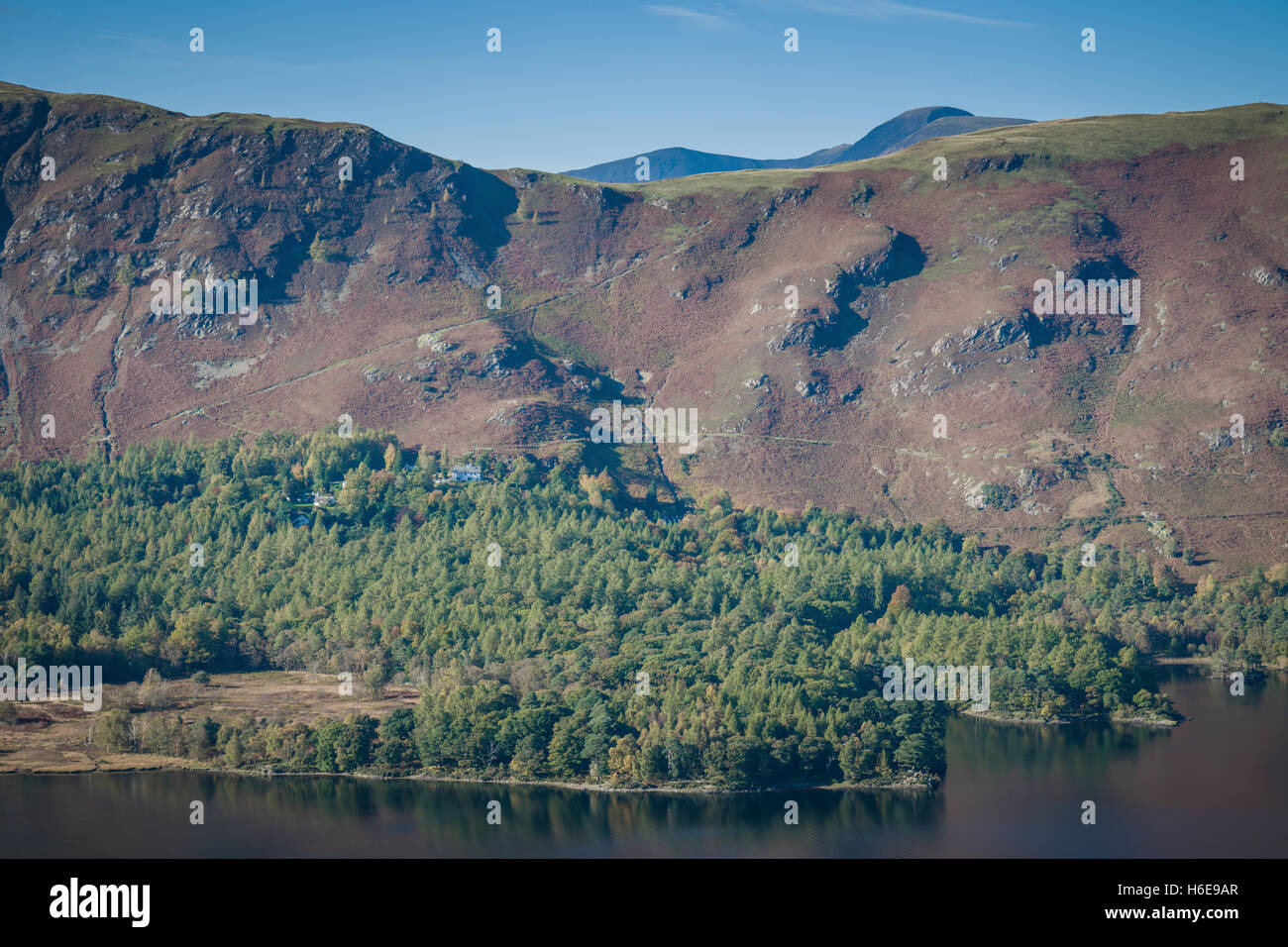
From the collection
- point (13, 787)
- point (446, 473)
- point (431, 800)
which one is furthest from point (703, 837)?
point (446, 473)

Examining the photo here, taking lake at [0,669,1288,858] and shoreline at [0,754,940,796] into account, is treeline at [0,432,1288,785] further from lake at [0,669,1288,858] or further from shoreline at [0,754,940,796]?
lake at [0,669,1288,858]

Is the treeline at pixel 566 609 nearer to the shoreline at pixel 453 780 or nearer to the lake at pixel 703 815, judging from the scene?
the shoreline at pixel 453 780

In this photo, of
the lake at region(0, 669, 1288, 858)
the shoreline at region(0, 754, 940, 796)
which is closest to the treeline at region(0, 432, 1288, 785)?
the shoreline at region(0, 754, 940, 796)

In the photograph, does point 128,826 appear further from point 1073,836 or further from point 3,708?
point 1073,836

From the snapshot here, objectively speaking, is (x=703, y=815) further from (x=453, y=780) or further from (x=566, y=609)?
(x=566, y=609)

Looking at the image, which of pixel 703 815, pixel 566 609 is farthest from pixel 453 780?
pixel 566 609

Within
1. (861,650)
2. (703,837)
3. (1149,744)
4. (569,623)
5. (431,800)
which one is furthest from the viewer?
(569,623)
